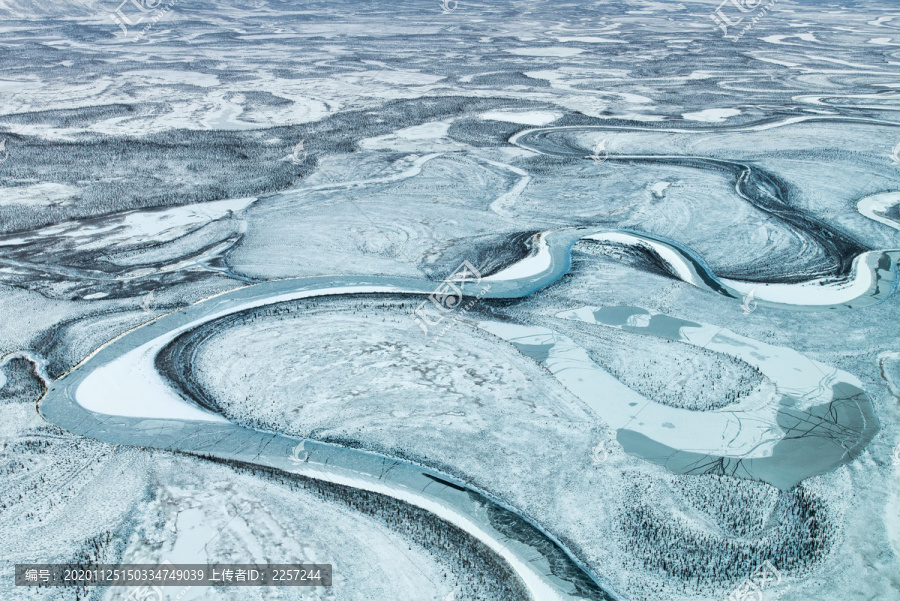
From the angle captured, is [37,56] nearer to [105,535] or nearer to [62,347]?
[62,347]

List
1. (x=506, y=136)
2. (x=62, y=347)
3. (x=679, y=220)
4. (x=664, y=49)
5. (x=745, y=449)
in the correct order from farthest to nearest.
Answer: (x=664, y=49), (x=506, y=136), (x=679, y=220), (x=62, y=347), (x=745, y=449)

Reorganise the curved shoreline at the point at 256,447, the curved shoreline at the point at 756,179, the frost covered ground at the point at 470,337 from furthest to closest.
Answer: the curved shoreline at the point at 756,179, the frost covered ground at the point at 470,337, the curved shoreline at the point at 256,447

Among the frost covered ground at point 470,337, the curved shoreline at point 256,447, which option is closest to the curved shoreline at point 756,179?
the frost covered ground at point 470,337

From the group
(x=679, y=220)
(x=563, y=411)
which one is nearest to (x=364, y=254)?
(x=563, y=411)
